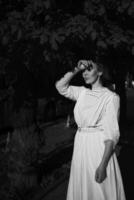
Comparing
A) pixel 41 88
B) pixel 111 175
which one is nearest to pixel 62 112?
pixel 41 88

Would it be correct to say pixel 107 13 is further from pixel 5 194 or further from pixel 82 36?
pixel 5 194

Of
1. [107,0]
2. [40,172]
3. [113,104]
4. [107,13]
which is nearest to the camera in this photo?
[113,104]

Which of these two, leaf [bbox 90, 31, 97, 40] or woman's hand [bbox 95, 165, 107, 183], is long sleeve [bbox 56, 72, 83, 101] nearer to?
woman's hand [bbox 95, 165, 107, 183]

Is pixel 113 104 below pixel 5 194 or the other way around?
the other way around

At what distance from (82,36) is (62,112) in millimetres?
14936

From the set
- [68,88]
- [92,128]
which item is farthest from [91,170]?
[68,88]

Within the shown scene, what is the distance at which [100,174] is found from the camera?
314 cm

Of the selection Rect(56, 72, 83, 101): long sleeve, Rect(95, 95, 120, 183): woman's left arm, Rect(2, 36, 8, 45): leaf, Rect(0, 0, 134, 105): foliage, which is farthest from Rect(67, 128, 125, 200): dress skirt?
Rect(2, 36, 8, 45): leaf

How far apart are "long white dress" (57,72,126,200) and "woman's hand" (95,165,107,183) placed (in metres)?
0.07

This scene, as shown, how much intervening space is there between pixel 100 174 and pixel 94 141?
0.28m

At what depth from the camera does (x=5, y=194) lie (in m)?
5.89

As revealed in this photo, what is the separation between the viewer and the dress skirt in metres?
3.23

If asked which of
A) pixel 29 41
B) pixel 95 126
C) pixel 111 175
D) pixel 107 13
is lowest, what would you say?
pixel 111 175

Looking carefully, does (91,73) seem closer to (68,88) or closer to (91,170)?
(68,88)
